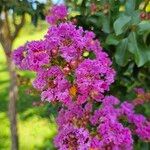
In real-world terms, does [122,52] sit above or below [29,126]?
above

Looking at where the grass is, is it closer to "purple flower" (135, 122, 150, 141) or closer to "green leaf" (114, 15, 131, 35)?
"purple flower" (135, 122, 150, 141)

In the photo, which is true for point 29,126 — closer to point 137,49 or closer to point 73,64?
point 137,49

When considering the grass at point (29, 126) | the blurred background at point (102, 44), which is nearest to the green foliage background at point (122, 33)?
the blurred background at point (102, 44)

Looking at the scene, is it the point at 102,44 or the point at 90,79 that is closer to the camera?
the point at 90,79

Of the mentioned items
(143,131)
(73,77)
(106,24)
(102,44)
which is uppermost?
(73,77)

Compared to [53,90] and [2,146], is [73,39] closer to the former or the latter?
[53,90]

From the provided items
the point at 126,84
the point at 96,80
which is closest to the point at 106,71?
the point at 96,80

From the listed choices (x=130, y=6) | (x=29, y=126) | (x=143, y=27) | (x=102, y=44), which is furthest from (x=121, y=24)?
(x=29, y=126)

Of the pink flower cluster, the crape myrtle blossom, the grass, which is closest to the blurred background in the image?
the grass
